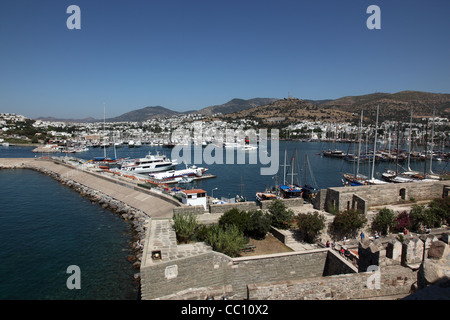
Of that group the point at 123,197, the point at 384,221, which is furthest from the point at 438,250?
the point at 123,197

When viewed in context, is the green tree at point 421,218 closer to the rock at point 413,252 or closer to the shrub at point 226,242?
the rock at point 413,252

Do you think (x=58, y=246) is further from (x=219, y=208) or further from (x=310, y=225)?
(x=310, y=225)

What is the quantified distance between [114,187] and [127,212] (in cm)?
782

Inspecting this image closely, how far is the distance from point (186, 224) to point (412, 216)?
36.0 feet

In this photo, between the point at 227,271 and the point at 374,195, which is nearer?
the point at 227,271

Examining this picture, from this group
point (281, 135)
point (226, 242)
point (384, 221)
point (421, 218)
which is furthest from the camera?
point (281, 135)

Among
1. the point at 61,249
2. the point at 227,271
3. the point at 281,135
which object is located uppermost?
the point at 281,135

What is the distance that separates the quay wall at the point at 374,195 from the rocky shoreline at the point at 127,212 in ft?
33.3

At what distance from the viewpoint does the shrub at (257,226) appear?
476 inches

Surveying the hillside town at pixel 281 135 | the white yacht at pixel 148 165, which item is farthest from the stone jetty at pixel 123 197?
the hillside town at pixel 281 135

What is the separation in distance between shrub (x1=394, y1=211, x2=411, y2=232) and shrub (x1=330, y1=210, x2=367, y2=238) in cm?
161

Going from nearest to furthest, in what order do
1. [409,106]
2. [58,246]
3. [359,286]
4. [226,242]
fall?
[359,286] < [226,242] < [58,246] < [409,106]

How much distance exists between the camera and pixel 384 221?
1293 cm

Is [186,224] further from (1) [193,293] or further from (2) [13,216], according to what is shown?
(2) [13,216]
